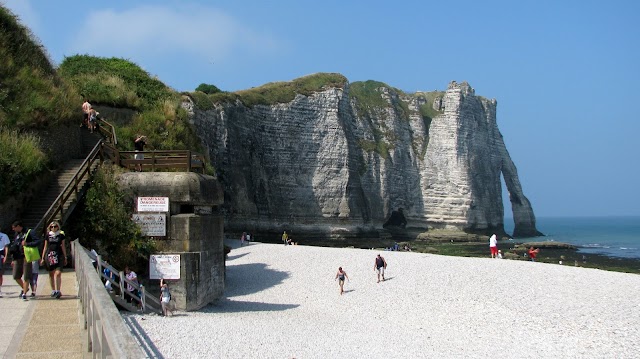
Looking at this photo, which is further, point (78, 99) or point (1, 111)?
point (78, 99)

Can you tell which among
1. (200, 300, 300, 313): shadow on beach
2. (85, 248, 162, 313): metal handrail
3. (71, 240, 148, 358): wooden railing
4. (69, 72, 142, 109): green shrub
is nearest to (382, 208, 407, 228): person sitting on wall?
(69, 72, 142, 109): green shrub

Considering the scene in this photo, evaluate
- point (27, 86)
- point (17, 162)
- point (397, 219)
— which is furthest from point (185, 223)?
point (397, 219)

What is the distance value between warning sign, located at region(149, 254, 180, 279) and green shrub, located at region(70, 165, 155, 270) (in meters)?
0.27

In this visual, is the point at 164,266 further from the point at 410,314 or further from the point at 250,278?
the point at 250,278

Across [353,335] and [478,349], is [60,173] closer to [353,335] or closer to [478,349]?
[353,335]

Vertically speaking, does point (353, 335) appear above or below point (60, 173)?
below

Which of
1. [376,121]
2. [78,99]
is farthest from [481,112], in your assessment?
[78,99]

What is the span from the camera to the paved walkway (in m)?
7.09

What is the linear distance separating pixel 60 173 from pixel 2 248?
23.9ft

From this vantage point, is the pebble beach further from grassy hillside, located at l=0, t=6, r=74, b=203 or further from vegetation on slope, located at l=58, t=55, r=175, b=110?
vegetation on slope, located at l=58, t=55, r=175, b=110

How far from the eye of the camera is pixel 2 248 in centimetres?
1216

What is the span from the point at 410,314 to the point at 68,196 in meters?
12.6

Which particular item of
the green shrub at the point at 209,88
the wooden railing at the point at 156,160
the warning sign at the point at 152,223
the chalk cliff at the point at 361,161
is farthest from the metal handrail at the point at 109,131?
the green shrub at the point at 209,88

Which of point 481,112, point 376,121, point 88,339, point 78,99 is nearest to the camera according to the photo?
point 88,339
